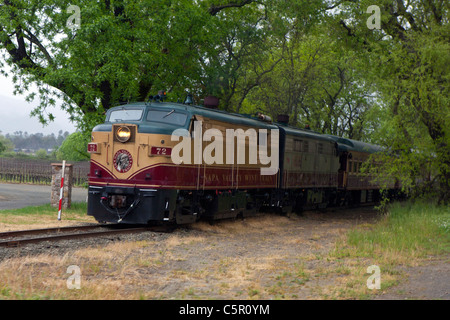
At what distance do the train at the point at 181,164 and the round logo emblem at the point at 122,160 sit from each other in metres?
0.03

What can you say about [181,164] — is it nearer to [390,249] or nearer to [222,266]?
[222,266]

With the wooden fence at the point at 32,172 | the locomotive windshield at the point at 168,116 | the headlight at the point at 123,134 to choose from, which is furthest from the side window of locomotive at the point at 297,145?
the wooden fence at the point at 32,172

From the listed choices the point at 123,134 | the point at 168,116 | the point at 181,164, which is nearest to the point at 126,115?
the point at 123,134

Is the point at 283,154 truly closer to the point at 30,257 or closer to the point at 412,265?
the point at 412,265

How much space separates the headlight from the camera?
47.8ft

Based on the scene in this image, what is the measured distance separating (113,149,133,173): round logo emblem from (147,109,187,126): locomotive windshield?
1.21 m

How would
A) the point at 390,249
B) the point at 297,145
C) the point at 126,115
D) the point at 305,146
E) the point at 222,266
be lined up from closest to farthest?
the point at 222,266, the point at 390,249, the point at 126,115, the point at 297,145, the point at 305,146

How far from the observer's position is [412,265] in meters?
10.6

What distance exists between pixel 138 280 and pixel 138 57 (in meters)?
11.8

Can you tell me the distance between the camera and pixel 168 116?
15.1 metres

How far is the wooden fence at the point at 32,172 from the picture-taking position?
40.4 m

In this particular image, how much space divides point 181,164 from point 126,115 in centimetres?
222

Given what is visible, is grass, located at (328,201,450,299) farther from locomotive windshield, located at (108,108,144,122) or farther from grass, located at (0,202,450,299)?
locomotive windshield, located at (108,108,144,122)

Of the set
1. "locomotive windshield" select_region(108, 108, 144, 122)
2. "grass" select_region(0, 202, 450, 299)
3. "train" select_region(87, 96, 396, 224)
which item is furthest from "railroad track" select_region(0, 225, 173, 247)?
"locomotive windshield" select_region(108, 108, 144, 122)
